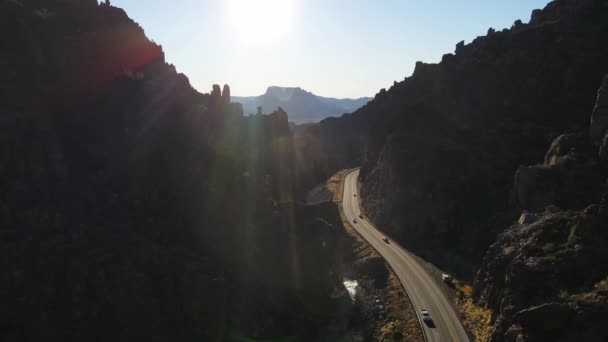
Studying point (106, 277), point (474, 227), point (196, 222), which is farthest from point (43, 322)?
point (474, 227)

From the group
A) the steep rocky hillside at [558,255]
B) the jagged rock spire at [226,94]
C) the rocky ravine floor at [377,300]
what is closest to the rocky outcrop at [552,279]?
the steep rocky hillside at [558,255]

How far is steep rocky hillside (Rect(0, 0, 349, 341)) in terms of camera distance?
45.7m

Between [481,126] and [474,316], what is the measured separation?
62.4 metres

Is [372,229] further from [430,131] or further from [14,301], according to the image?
[14,301]

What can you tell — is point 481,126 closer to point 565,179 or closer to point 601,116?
point 565,179

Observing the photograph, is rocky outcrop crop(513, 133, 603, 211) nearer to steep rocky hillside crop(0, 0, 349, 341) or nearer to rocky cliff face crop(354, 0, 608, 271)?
rocky cliff face crop(354, 0, 608, 271)

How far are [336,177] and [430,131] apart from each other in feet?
189

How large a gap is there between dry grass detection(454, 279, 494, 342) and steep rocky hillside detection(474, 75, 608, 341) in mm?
1267

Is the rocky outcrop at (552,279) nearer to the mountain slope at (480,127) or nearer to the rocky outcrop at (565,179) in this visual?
the rocky outcrop at (565,179)

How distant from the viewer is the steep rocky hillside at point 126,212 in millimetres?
45656

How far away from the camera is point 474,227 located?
8425 centimetres

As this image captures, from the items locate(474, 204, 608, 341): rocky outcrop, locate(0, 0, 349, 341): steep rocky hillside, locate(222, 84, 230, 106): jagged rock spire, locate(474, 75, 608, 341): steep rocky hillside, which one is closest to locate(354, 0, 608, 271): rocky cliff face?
locate(474, 75, 608, 341): steep rocky hillside

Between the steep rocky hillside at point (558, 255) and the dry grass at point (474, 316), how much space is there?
1.27 m

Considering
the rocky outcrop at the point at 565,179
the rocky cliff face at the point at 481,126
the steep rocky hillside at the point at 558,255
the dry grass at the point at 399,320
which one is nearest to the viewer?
the steep rocky hillside at the point at 558,255
